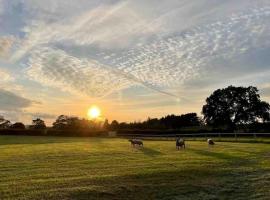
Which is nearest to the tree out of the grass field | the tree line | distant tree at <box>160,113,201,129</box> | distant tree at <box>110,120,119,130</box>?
the tree line

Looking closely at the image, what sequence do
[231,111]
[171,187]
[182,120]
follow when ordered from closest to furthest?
[171,187]
[231,111]
[182,120]

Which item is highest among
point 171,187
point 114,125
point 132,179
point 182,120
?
point 182,120

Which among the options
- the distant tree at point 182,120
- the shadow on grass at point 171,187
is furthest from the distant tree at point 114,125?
the shadow on grass at point 171,187

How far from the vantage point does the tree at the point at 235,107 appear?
12675 centimetres

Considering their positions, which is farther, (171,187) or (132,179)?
(132,179)

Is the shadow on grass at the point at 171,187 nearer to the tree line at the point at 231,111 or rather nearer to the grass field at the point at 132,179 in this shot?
the grass field at the point at 132,179

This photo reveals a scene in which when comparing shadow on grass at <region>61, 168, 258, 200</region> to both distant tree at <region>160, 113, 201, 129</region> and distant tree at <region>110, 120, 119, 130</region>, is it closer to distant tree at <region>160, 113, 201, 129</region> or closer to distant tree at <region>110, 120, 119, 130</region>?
distant tree at <region>110, 120, 119, 130</region>

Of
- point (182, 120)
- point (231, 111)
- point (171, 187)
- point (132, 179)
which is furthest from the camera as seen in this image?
point (182, 120)

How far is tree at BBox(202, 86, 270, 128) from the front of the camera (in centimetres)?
12675

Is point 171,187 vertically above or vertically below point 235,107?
below

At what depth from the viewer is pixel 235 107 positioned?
129375 millimetres

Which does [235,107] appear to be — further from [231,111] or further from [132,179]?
[132,179]

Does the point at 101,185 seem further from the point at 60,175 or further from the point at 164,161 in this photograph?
the point at 164,161

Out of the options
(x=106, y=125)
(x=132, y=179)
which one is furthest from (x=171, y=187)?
(x=106, y=125)
